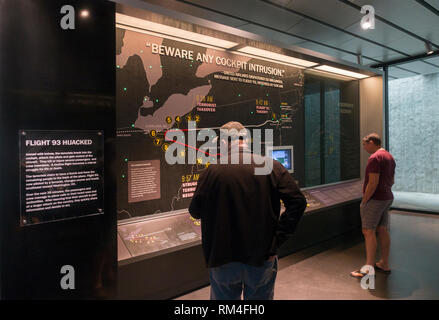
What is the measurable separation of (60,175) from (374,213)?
3.18m

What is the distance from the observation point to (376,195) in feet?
10.9

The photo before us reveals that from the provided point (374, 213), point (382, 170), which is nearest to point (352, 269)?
point (374, 213)

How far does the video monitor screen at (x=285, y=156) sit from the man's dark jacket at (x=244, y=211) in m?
2.60

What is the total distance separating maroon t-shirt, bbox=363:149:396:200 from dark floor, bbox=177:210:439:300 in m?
0.93

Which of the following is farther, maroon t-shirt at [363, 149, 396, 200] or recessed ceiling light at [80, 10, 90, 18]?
maroon t-shirt at [363, 149, 396, 200]

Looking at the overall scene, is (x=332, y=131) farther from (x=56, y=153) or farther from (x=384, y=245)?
(x=56, y=153)

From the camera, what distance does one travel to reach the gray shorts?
3359 mm

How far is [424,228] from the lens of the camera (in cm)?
533

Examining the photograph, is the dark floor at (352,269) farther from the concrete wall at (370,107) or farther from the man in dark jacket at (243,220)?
the concrete wall at (370,107)

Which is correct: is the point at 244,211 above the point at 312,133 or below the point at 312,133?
below

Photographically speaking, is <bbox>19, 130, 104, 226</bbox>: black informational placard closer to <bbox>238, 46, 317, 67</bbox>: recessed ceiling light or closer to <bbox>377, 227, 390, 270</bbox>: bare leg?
<bbox>238, 46, 317, 67</bbox>: recessed ceiling light

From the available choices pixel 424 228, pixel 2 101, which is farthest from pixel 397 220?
pixel 2 101

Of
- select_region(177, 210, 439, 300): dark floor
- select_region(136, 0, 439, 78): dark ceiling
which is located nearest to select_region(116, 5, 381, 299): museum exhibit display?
select_region(177, 210, 439, 300): dark floor

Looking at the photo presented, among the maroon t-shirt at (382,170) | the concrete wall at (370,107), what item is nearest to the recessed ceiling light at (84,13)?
the maroon t-shirt at (382,170)
